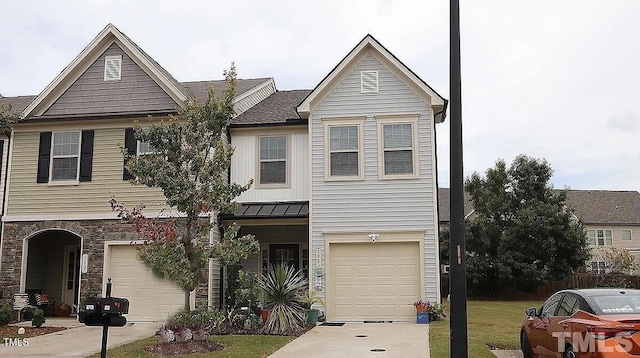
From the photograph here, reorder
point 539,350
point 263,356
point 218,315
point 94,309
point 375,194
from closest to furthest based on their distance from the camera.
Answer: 1. point 94,309
2. point 539,350
3. point 263,356
4. point 218,315
5. point 375,194

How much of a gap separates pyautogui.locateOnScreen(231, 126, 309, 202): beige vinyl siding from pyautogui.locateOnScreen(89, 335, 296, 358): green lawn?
221 inches

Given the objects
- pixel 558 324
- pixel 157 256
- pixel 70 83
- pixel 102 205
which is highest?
pixel 70 83

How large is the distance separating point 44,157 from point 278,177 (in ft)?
24.2

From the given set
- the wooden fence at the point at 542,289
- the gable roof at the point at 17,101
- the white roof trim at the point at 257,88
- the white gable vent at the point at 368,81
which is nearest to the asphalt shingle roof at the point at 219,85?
the white roof trim at the point at 257,88

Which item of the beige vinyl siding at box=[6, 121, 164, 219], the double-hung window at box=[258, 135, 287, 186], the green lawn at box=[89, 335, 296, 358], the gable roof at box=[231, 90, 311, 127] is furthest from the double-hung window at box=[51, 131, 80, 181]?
the green lawn at box=[89, 335, 296, 358]

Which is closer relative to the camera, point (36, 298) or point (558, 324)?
point (558, 324)

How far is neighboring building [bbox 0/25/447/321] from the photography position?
1698cm

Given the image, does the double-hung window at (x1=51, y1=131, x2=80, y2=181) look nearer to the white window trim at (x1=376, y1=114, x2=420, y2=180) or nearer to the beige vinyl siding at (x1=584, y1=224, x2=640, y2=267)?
the white window trim at (x1=376, y1=114, x2=420, y2=180)

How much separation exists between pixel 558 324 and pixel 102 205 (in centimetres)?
1379

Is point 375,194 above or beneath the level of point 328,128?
beneath

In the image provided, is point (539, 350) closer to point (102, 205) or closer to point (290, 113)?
point (290, 113)

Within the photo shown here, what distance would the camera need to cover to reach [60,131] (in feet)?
61.0

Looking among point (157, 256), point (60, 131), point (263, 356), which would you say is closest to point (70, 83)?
point (60, 131)

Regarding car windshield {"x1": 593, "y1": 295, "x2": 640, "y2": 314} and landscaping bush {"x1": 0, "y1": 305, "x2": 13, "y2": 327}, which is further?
landscaping bush {"x1": 0, "y1": 305, "x2": 13, "y2": 327}
